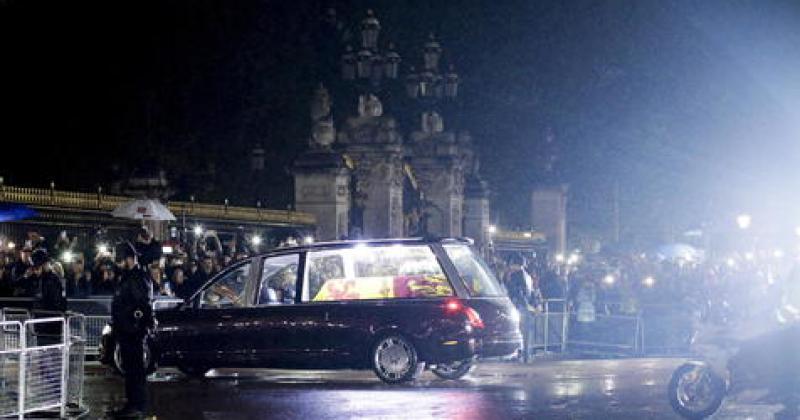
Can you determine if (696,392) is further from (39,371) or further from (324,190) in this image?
(324,190)

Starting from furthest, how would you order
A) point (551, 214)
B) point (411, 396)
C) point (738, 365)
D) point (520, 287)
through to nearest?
point (551, 214) < point (520, 287) < point (411, 396) < point (738, 365)

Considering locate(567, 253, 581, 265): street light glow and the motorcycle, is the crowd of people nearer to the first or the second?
the motorcycle

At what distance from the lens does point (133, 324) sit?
1376 centimetres

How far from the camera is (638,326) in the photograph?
25141 mm

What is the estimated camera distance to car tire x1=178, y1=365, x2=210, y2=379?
690 inches

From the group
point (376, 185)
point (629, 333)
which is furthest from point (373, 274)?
point (376, 185)

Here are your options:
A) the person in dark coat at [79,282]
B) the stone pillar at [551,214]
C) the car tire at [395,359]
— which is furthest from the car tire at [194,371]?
the stone pillar at [551,214]

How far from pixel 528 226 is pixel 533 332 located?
953 inches

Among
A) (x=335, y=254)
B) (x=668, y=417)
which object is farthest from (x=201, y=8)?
(x=668, y=417)

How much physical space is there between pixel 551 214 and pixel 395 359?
94.2 ft

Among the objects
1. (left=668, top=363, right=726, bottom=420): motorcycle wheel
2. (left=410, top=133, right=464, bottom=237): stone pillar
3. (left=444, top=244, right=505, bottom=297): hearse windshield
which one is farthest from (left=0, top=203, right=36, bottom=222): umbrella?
(left=410, top=133, right=464, bottom=237): stone pillar

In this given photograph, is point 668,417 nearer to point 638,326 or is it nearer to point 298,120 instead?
point 638,326

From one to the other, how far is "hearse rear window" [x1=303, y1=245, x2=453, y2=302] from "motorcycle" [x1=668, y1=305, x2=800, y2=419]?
386 centimetres

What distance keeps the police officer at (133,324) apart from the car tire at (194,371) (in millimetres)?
3494
